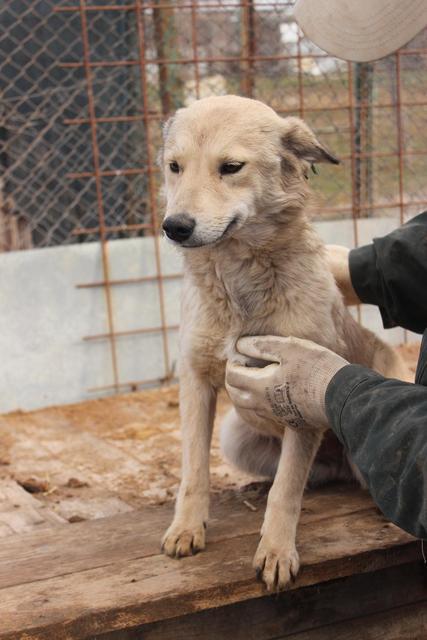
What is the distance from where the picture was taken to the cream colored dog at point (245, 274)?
2.52 meters

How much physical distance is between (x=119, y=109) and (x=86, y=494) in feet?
10.2


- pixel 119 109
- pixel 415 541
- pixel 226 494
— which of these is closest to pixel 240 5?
pixel 119 109

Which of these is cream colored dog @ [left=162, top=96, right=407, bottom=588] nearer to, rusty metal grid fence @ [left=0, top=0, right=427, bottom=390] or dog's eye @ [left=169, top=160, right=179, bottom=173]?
dog's eye @ [left=169, top=160, right=179, bottom=173]

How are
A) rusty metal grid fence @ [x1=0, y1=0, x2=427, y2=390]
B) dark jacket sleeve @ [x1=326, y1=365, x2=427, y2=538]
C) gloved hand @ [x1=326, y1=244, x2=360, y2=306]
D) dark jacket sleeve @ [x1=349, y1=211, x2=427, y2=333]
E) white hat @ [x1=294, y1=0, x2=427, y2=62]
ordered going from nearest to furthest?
1. dark jacket sleeve @ [x1=326, y1=365, x2=427, y2=538]
2. white hat @ [x1=294, y1=0, x2=427, y2=62]
3. dark jacket sleeve @ [x1=349, y1=211, x2=427, y2=333]
4. gloved hand @ [x1=326, y1=244, x2=360, y2=306]
5. rusty metal grid fence @ [x1=0, y1=0, x2=427, y2=390]

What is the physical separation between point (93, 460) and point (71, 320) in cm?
151

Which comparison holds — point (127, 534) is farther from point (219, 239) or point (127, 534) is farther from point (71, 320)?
point (71, 320)

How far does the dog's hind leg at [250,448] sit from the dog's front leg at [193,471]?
43 centimetres

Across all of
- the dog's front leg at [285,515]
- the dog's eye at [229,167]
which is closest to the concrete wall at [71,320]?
the dog's eye at [229,167]

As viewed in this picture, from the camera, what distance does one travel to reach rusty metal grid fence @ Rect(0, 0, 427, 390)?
5.68 metres

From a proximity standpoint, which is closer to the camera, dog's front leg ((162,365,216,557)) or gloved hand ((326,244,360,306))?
dog's front leg ((162,365,216,557))

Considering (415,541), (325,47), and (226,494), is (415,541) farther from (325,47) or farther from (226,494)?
(325,47)

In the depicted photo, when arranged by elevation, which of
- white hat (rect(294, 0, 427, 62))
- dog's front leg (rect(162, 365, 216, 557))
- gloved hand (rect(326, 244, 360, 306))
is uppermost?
white hat (rect(294, 0, 427, 62))

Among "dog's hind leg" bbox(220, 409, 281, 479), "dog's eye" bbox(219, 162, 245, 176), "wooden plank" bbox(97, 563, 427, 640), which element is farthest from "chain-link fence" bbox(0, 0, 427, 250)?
"wooden plank" bbox(97, 563, 427, 640)

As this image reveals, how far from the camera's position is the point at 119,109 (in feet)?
19.5
